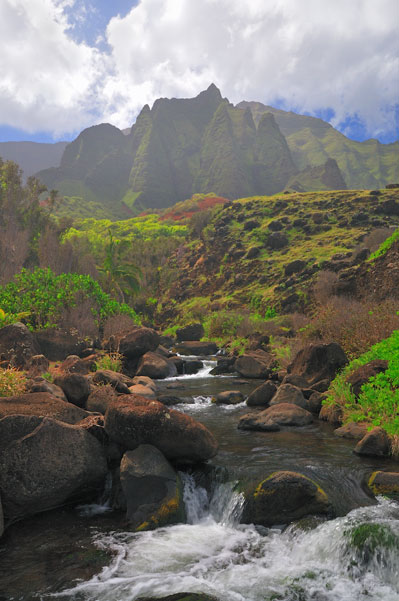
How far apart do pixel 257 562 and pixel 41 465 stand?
411 cm

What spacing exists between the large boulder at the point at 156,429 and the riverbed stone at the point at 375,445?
359cm

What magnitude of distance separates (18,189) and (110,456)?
37829 millimetres

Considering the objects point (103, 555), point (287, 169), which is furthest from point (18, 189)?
point (287, 169)

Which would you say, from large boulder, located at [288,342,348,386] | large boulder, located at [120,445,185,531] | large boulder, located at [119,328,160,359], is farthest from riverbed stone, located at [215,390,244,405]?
large boulder, located at [120,445,185,531]

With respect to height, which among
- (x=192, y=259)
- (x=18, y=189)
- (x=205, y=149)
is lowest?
(x=192, y=259)

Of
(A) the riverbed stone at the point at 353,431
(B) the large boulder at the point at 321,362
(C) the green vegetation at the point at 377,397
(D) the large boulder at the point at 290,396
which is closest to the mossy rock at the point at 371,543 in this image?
(C) the green vegetation at the point at 377,397

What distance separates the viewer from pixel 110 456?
9.25 m

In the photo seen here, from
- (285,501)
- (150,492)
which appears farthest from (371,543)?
(150,492)

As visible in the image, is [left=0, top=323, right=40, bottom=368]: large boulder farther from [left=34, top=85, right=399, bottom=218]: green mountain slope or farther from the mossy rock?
[left=34, top=85, right=399, bottom=218]: green mountain slope

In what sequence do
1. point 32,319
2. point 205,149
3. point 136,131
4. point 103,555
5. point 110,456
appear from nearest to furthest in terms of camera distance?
point 103,555 → point 110,456 → point 32,319 → point 205,149 → point 136,131

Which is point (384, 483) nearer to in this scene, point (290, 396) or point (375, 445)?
point (375, 445)

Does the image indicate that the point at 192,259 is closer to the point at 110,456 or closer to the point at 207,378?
the point at 207,378

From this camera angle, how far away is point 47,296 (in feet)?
72.2

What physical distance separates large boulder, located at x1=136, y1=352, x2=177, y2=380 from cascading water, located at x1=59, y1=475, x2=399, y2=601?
15.0 m
